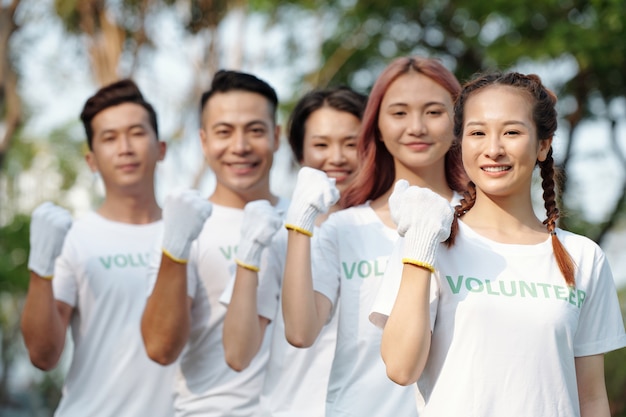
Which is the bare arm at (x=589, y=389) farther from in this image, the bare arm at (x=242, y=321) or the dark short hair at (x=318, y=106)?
the dark short hair at (x=318, y=106)

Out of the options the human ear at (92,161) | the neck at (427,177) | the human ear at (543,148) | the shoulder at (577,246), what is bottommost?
the shoulder at (577,246)

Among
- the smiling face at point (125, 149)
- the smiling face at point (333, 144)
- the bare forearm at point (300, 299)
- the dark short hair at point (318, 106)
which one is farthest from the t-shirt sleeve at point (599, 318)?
the smiling face at point (125, 149)

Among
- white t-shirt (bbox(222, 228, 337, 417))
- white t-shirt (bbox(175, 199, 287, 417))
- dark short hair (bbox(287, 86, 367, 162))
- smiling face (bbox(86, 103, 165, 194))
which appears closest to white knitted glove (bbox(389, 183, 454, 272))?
white t-shirt (bbox(222, 228, 337, 417))

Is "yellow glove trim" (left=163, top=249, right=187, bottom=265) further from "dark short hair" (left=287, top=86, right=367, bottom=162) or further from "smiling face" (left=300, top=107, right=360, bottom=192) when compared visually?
"dark short hair" (left=287, top=86, right=367, bottom=162)

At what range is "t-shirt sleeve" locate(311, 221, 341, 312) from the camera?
340cm

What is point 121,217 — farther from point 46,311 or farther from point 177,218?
point 177,218

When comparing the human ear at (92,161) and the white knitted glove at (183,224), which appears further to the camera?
the human ear at (92,161)

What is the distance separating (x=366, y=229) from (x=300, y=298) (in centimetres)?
40

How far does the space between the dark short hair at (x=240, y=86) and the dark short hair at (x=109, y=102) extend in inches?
19.9

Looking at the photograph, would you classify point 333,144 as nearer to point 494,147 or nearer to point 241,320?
point 241,320

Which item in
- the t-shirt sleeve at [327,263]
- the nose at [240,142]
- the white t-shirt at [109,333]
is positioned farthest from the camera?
the white t-shirt at [109,333]

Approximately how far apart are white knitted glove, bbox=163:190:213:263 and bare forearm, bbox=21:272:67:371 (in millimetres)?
759

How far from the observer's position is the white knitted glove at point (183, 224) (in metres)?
3.95

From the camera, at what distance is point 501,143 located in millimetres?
2848
